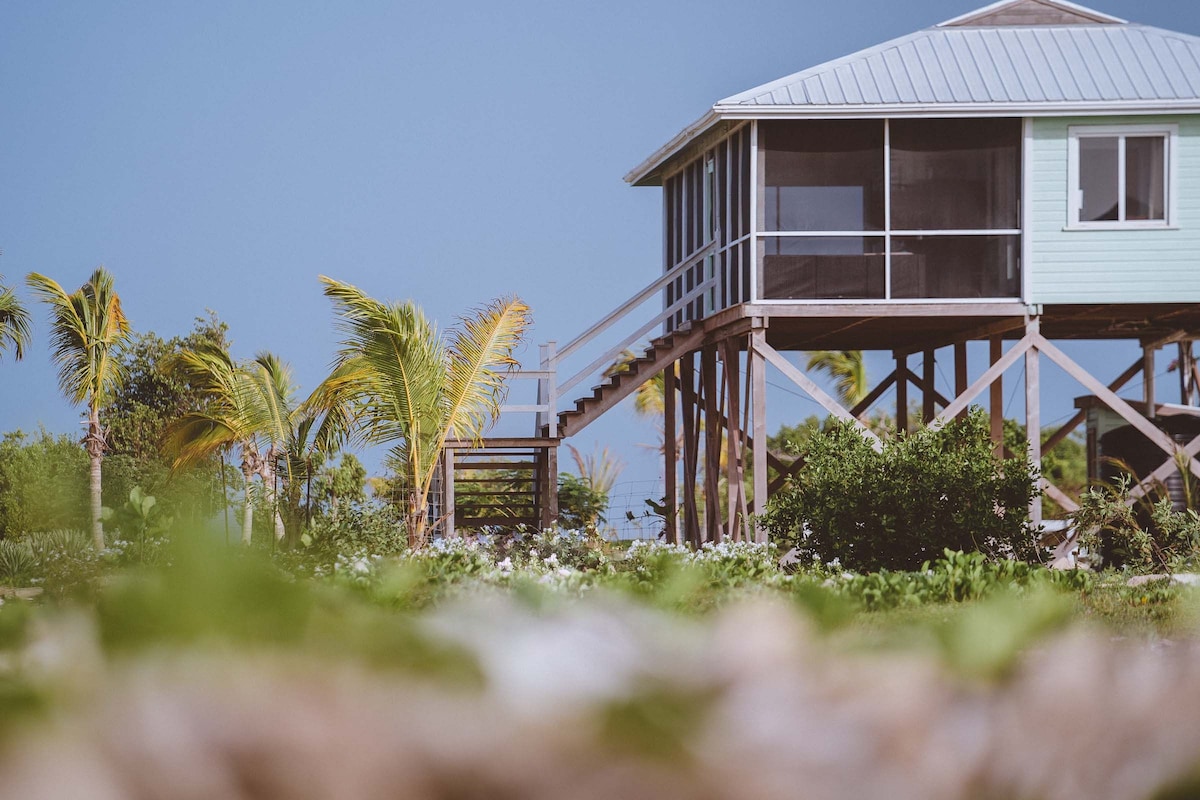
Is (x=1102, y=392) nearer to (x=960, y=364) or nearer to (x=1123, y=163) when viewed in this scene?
(x=1123, y=163)

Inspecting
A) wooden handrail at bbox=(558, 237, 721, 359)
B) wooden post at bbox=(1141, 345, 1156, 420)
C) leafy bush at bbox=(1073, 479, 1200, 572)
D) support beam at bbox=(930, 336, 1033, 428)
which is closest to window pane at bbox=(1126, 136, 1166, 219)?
support beam at bbox=(930, 336, 1033, 428)

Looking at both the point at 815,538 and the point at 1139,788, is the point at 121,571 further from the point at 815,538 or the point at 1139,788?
the point at 815,538

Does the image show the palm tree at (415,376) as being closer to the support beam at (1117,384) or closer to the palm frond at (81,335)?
the palm frond at (81,335)

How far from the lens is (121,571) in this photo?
3.67 ft

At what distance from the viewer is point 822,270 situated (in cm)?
1628

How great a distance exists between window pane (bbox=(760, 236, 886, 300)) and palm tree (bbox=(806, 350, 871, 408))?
14.0 meters

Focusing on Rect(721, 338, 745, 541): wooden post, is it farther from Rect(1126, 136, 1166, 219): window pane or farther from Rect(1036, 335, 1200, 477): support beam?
Rect(1126, 136, 1166, 219): window pane

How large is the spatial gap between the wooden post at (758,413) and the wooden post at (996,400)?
10.1 ft

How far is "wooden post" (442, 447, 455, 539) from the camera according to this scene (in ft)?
53.6

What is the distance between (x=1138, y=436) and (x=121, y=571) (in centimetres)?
1875

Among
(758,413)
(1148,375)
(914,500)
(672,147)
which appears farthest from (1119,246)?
(914,500)

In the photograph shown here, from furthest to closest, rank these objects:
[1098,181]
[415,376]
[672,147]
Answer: [672,147]
[1098,181]
[415,376]

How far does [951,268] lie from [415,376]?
248 inches

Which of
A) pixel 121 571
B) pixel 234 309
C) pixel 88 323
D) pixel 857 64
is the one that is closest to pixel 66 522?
pixel 121 571
